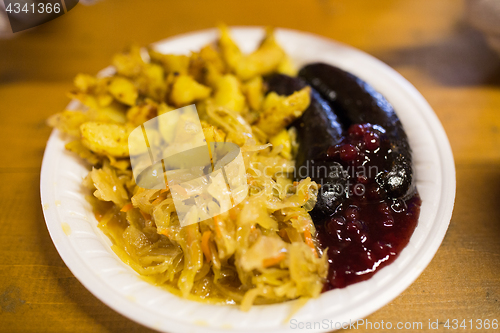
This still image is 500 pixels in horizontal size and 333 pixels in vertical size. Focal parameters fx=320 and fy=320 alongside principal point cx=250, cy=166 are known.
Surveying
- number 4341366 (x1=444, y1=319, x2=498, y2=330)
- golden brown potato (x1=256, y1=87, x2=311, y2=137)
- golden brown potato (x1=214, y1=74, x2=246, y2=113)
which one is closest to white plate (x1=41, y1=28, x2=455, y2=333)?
number 4341366 (x1=444, y1=319, x2=498, y2=330)

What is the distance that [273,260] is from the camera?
1.30 metres

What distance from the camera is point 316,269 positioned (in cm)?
134

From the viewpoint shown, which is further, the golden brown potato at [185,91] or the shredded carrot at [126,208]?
the golden brown potato at [185,91]

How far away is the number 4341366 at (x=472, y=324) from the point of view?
1389 mm

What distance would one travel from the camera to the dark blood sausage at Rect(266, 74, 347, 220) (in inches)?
61.4

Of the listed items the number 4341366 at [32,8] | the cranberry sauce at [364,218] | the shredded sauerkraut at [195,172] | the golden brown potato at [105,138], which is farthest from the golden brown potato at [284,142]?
the number 4341366 at [32,8]

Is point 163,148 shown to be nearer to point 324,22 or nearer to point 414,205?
point 414,205

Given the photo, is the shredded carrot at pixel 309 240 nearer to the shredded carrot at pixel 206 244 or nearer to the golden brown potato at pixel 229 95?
the shredded carrot at pixel 206 244

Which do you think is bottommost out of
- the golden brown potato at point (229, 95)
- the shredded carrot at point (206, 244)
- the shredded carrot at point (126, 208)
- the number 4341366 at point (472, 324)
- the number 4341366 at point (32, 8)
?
Result: the number 4341366 at point (472, 324)

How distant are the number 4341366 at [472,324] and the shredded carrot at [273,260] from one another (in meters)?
0.79

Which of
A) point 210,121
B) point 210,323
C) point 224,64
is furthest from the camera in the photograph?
point 224,64

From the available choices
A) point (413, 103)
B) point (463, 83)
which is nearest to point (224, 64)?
point (413, 103)

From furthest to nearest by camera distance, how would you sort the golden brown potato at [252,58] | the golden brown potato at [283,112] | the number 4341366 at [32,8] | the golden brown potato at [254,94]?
the number 4341366 at [32,8], the golden brown potato at [252,58], the golden brown potato at [254,94], the golden brown potato at [283,112]

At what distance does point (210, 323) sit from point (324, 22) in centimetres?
293
